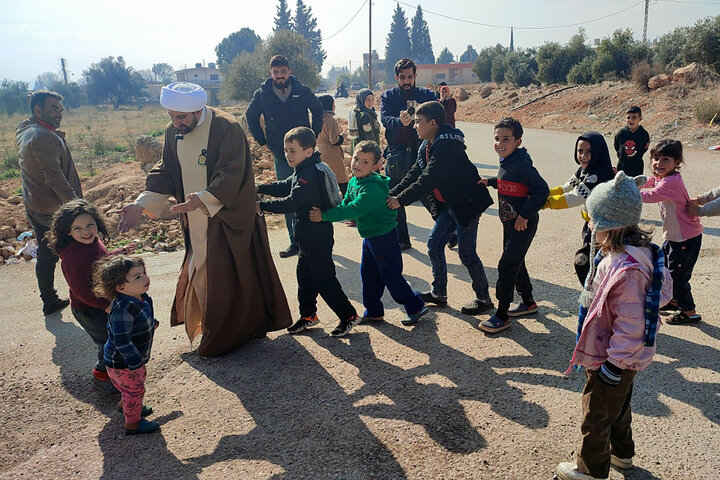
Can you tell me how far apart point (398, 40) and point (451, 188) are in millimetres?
112645

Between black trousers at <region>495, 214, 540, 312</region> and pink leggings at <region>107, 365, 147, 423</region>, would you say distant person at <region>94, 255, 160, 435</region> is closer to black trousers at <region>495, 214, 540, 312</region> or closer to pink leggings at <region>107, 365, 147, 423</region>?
pink leggings at <region>107, 365, 147, 423</region>

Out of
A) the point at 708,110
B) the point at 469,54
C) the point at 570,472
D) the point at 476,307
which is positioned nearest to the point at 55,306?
the point at 476,307

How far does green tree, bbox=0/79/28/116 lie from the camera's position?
164 ft

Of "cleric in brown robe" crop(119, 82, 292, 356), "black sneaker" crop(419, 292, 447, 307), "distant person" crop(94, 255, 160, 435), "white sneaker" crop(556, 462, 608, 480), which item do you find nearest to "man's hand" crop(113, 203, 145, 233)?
"cleric in brown robe" crop(119, 82, 292, 356)

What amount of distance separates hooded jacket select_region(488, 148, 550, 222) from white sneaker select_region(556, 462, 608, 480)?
1.95 m

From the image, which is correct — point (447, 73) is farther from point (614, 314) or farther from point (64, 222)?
point (614, 314)

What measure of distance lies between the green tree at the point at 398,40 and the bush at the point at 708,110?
9659 cm

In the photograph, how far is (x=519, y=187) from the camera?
4.18 metres

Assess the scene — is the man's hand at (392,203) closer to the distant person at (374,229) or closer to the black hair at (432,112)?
the distant person at (374,229)

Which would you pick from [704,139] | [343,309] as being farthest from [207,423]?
[704,139]

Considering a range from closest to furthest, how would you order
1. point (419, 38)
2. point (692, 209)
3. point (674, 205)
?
point (692, 209) < point (674, 205) < point (419, 38)

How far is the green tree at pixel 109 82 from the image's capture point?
70.2m

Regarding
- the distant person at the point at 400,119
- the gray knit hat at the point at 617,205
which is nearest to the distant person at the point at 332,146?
the distant person at the point at 400,119

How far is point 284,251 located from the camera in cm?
692
